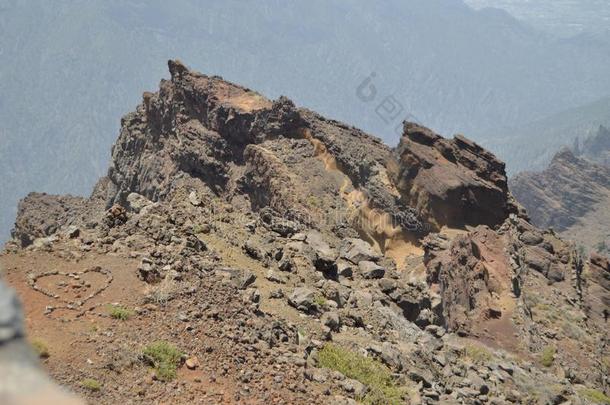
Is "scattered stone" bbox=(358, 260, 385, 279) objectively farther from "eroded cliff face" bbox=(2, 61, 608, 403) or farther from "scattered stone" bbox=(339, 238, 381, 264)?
"scattered stone" bbox=(339, 238, 381, 264)

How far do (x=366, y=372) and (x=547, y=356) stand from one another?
15.6 meters

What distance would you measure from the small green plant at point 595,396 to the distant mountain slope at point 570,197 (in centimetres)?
12327

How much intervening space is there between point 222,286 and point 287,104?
1316 inches

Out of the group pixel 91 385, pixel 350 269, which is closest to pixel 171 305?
pixel 91 385

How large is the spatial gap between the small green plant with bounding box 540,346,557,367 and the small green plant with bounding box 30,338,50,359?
21368 mm

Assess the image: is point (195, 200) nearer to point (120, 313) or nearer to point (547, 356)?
point (120, 313)

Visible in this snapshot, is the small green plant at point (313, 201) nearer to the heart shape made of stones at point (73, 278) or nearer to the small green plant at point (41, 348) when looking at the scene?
the heart shape made of stones at point (73, 278)

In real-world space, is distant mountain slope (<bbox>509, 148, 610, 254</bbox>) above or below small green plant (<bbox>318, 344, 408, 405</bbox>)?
above

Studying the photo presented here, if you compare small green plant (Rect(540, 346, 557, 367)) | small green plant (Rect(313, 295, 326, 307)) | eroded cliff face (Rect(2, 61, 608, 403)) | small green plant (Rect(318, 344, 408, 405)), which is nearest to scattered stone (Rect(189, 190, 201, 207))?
eroded cliff face (Rect(2, 61, 608, 403))

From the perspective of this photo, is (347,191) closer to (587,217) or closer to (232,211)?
(232,211)

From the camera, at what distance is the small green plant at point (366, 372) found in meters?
12.9

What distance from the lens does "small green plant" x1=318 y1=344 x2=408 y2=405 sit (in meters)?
12.9

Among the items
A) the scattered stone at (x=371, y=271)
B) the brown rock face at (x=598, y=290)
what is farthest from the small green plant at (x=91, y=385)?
the brown rock face at (x=598, y=290)

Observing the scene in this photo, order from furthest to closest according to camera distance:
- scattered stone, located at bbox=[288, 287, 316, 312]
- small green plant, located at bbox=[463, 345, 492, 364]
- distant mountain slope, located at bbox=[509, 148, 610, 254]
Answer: distant mountain slope, located at bbox=[509, 148, 610, 254] < small green plant, located at bbox=[463, 345, 492, 364] < scattered stone, located at bbox=[288, 287, 316, 312]
